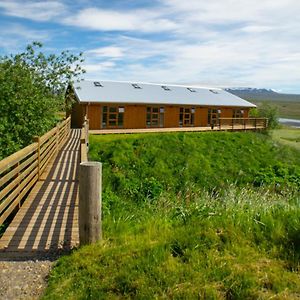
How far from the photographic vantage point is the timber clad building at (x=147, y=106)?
1047 inches

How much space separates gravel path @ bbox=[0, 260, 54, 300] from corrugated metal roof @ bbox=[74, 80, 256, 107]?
862 inches

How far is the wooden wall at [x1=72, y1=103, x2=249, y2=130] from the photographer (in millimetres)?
26312

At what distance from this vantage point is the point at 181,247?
4199 millimetres

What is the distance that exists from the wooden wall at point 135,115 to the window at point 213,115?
16.7 inches

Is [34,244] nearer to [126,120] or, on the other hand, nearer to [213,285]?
[213,285]

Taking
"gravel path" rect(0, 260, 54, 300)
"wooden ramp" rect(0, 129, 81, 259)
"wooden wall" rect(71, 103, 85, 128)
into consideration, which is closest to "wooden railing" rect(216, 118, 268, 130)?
"wooden wall" rect(71, 103, 85, 128)

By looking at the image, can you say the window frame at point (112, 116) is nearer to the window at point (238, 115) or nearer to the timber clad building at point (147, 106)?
the timber clad building at point (147, 106)

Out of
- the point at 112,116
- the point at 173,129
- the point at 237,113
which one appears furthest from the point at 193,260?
the point at 237,113

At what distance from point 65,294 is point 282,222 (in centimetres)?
285

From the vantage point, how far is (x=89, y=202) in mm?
4348

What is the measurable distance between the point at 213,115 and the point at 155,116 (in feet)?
20.8

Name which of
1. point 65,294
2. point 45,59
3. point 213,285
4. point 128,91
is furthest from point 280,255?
point 128,91

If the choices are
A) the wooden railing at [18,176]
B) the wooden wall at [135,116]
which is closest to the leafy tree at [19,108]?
the wooden railing at [18,176]

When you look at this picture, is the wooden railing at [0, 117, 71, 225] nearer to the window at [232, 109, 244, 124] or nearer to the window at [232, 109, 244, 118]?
the window at [232, 109, 244, 124]
